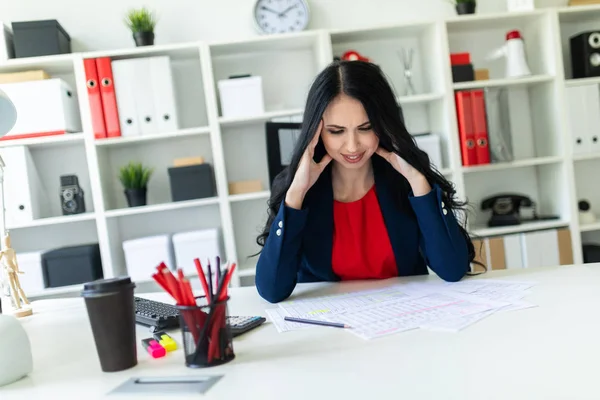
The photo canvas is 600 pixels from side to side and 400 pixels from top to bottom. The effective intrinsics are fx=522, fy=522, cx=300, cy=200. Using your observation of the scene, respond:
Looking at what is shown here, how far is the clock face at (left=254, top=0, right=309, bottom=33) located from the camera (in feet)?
9.31

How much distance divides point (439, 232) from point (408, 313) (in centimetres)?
44

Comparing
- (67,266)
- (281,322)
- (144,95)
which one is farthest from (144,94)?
(281,322)

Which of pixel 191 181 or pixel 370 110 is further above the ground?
pixel 370 110

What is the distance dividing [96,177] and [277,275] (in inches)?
65.7

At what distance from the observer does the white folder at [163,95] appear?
264 cm

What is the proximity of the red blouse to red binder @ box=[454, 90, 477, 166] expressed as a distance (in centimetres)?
131

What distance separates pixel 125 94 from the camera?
263 cm

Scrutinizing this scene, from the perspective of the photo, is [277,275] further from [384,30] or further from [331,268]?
[384,30]

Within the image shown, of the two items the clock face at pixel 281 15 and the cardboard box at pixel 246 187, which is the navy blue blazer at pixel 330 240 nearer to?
the cardboard box at pixel 246 187

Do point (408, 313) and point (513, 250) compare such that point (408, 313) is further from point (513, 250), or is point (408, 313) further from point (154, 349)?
point (513, 250)

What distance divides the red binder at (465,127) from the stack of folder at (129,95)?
1.49 m

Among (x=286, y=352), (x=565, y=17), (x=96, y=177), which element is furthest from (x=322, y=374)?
(x=565, y=17)

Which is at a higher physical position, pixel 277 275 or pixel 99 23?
pixel 99 23

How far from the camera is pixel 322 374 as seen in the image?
0.76 meters
